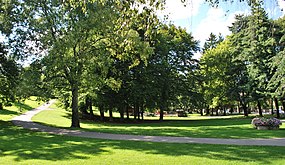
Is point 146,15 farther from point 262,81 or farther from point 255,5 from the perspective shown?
point 262,81

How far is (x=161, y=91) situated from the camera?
32.3 meters

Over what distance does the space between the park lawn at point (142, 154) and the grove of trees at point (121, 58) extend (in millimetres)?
3186

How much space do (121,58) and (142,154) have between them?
11.7 ft

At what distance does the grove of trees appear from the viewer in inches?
293

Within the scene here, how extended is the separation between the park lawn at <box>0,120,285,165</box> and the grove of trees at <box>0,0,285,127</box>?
10.5 feet

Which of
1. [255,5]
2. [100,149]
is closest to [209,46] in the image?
[100,149]

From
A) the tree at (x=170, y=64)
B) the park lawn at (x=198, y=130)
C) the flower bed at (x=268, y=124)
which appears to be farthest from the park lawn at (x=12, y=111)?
the flower bed at (x=268, y=124)

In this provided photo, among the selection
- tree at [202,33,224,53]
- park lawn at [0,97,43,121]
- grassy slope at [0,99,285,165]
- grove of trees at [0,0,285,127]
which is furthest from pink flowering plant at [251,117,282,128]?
tree at [202,33,224,53]

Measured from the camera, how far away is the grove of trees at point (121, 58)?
7.45 metres

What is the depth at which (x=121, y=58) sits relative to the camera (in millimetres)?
8102

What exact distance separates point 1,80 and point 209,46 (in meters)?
42.9

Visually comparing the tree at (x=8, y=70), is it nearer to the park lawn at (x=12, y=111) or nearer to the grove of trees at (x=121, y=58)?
the grove of trees at (x=121, y=58)

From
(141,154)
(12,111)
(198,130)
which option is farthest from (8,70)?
(12,111)

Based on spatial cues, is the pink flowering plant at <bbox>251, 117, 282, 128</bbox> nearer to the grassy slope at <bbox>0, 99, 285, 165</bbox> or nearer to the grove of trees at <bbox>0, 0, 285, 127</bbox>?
the grove of trees at <bbox>0, 0, 285, 127</bbox>
